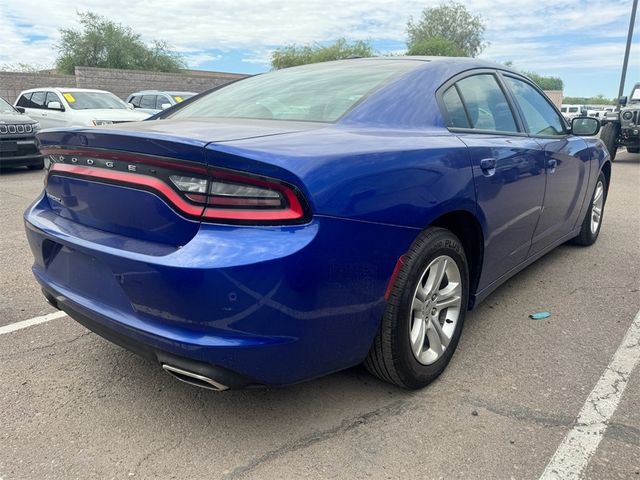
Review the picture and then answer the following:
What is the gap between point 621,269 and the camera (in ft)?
14.7

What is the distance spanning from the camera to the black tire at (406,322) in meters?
2.26

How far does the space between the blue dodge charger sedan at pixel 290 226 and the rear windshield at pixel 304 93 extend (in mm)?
18

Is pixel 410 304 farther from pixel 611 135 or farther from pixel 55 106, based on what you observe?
pixel 611 135

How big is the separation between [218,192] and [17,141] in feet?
31.3

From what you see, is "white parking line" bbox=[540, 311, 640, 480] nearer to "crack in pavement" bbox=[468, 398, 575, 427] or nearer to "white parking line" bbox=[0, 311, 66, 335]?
"crack in pavement" bbox=[468, 398, 575, 427]

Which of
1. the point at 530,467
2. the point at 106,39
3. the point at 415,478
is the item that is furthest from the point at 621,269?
the point at 106,39

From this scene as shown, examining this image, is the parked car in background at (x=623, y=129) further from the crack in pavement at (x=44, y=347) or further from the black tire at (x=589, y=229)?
the crack in pavement at (x=44, y=347)

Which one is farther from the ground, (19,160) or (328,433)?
(19,160)

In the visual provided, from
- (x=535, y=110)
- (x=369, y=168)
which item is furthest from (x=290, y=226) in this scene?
(x=535, y=110)

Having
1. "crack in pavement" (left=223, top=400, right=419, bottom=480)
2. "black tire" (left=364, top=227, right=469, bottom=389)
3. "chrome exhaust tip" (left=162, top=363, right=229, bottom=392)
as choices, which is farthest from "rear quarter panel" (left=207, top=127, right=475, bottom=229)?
"crack in pavement" (left=223, top=400, right=419, bottom=480)

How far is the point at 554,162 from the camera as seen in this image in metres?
3.58

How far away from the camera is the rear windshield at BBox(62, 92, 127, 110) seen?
11.8m

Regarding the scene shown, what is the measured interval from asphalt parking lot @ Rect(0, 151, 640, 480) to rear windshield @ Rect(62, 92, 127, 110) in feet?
31.5

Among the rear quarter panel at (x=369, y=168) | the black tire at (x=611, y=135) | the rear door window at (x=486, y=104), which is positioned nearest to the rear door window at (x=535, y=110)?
the rear door window at (x=486, y=104)
